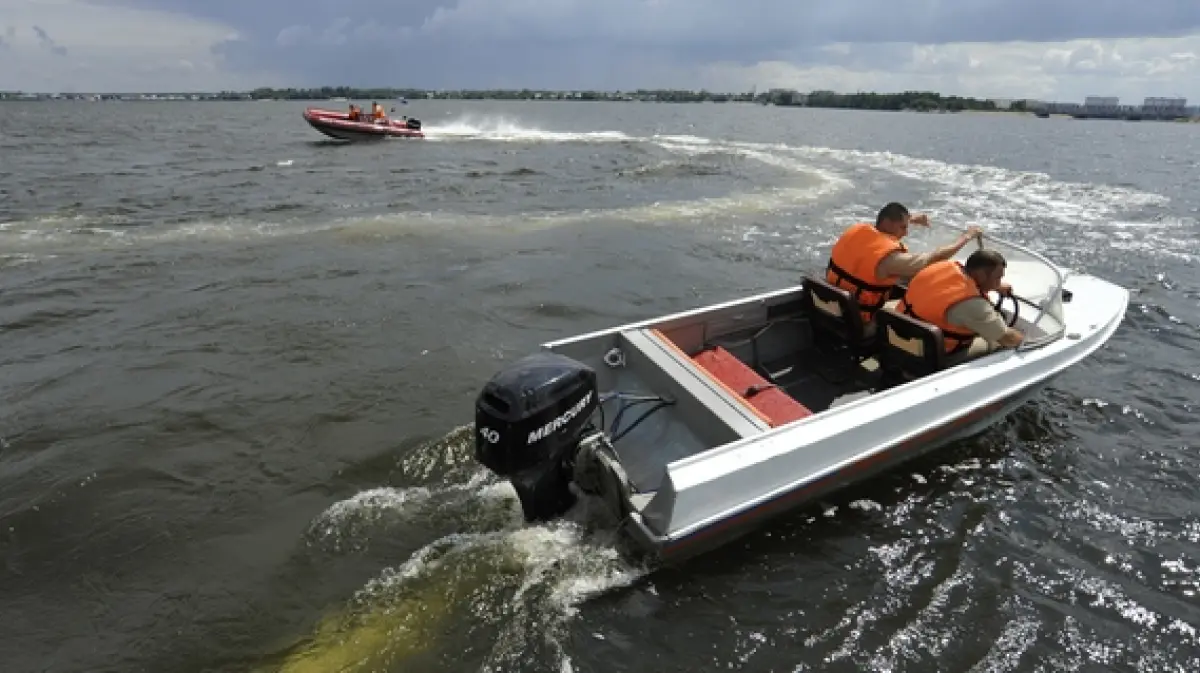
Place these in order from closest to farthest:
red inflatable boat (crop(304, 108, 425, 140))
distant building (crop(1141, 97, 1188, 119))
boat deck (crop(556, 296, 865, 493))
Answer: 1. boat deck (crop(556, 296, 865, 493))
2. red inflatable boat (crop(304, 108, 425, 140))
3. distant building (crop(1141, 97, 1188, 119))

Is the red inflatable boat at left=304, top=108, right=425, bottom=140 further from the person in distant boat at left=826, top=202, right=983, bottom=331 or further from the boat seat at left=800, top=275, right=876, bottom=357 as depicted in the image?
the person in distant boat at left=826, top=202, right=983, bottom=331

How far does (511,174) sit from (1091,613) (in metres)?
19.3

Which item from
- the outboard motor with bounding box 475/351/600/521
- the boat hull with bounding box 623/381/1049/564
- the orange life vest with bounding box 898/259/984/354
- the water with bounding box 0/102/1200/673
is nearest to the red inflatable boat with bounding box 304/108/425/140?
the water with bounding box 0/102/1200/673

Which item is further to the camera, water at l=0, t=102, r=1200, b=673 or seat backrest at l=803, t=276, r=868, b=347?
seat backrest at l=803, t=276, r=868, b=347

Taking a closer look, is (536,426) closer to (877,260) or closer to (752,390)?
(752,390)

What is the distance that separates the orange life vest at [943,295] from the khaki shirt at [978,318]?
0.03 metres

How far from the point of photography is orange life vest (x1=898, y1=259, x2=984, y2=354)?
5.04 metres

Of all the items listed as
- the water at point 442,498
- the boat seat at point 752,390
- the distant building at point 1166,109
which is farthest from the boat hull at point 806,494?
the distant building at point 1166,109

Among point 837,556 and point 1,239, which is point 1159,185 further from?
point 1,239

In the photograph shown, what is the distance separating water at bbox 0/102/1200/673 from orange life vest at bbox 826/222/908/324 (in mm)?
1325

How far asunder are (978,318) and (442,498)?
3986 millimetres

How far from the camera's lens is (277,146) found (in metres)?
30.7

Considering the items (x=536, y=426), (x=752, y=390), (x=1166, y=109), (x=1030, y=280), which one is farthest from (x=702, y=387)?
(x=1166, y=109)

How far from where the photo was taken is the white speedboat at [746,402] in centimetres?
372
